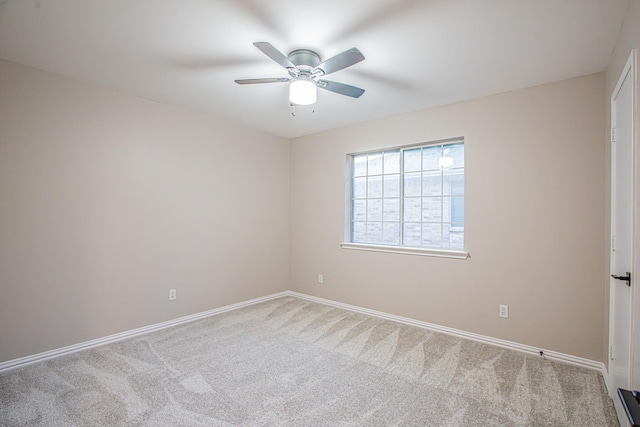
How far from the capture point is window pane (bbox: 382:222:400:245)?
12.7 ft

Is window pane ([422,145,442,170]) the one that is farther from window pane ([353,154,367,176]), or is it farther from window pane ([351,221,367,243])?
window pane ([351,221,367,243])

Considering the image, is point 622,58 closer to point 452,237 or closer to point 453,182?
point 453,182

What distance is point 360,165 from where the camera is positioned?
4.29 meters

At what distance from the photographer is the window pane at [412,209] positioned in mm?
3707

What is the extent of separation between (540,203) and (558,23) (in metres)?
1.52

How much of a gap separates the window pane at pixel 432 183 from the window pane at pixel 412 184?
0.16 feet

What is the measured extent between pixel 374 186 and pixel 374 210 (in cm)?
33

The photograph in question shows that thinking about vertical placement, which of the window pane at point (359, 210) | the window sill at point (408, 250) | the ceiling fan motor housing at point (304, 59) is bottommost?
the window sill at point (408, 250)

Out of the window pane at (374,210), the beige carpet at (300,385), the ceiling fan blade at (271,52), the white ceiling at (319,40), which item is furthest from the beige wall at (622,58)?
the window pane at (374,210)

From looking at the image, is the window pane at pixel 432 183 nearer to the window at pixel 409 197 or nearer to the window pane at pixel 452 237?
the window at pixel 409 197

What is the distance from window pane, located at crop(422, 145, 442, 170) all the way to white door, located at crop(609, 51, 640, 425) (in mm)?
1533

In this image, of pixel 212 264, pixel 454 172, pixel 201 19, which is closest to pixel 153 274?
pixel 212 264

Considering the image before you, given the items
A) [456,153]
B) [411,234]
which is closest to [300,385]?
[411,234]

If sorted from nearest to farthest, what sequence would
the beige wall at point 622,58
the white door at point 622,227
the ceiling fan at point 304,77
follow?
1. the beige wall at point 622,58
2. the white door at point 622,227
3. the ceiling fan at point 304,77
